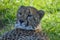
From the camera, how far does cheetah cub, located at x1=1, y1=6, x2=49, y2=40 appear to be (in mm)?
7172

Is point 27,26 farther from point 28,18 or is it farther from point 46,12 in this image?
point 46,12

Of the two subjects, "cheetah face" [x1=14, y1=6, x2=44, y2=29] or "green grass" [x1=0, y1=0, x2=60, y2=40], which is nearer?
"cheetah face" [x1=14, y1=6, x2=44, y2=29]

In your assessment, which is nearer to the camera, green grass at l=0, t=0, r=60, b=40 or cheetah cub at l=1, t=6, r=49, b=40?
cheetah cub at l=1, t=6, r=49, b=40

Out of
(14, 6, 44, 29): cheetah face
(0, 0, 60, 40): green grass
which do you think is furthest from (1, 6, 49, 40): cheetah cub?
(0, 0, 60, 40): green grass

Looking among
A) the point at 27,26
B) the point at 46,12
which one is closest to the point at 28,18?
the point at 27,26

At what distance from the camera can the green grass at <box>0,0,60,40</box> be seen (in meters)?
8.89

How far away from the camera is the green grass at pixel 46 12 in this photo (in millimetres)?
8891

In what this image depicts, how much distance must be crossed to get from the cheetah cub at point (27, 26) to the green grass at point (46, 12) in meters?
1.42

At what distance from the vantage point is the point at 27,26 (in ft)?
23.8

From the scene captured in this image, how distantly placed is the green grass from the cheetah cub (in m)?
1.42

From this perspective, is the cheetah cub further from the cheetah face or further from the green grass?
the green grass

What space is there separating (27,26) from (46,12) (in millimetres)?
2259

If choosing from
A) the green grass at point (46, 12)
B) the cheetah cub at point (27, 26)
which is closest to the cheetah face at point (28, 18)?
the cheetah cub at point (27, 26)

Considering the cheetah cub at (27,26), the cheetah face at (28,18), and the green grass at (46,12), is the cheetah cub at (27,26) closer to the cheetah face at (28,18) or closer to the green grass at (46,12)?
the cheetah face at (28,18)
